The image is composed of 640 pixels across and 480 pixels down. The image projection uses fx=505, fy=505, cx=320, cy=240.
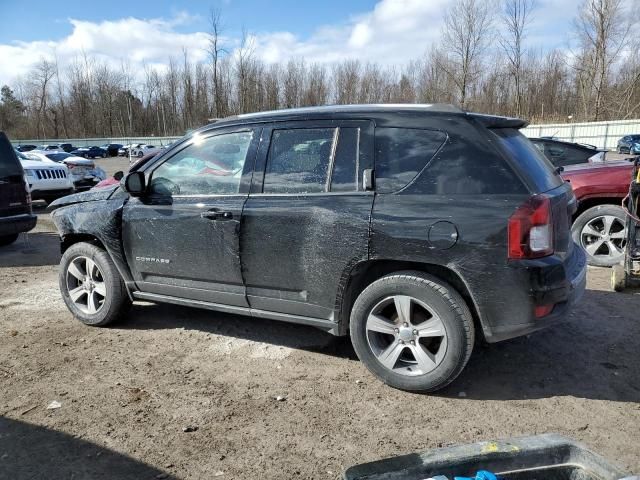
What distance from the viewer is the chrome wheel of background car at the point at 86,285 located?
15.5 ft

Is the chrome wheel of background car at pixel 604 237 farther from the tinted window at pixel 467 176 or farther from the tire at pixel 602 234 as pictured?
the tinted window at pixel 467 176

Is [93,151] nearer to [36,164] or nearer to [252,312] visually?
[36,164]

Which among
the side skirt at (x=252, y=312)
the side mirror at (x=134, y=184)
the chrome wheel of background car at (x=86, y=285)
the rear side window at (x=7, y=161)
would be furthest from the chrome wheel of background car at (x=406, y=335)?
the rear side window at (x=7, y=161)

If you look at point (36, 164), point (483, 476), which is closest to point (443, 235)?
point (483, 476)

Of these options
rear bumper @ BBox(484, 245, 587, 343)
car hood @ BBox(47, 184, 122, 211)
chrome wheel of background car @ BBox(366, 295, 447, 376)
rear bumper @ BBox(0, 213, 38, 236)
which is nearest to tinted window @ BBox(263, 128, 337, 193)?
chrome wheel of background car @ BBox(366, 295, 447, 376)

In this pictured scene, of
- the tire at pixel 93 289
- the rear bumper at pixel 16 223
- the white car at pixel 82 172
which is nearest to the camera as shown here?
the tire at pixel 93 289

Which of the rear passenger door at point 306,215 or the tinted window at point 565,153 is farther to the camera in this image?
the tinted window at point 565,153

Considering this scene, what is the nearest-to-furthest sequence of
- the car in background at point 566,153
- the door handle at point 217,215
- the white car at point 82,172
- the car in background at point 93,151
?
the door handle at point 217,215
the car in background at point 566,153
the white car at point 82,172
the car in background at point 93,151

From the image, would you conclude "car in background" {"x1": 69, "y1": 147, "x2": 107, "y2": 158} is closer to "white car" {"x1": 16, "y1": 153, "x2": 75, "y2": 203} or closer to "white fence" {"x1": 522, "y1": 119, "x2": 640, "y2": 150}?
"white car" {"x1": 16, "y1": 153, "x2": 75, "y2": 203}

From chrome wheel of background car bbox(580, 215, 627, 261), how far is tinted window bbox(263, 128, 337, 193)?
455 centimetres

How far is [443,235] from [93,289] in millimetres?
3335

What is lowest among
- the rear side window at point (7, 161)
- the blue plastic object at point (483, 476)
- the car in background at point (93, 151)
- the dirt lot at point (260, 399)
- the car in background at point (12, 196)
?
the dirt lot at point (260, 399)

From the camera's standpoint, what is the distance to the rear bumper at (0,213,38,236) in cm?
742

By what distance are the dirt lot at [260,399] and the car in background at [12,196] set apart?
10.5ft
